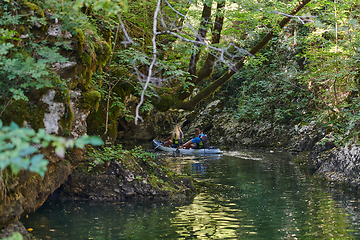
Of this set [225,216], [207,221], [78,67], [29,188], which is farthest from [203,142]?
[29,188]

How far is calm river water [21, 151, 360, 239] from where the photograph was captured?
17.2 feet

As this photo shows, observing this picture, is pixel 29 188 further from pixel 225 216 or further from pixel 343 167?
pixel 343 167

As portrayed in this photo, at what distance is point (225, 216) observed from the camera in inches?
243

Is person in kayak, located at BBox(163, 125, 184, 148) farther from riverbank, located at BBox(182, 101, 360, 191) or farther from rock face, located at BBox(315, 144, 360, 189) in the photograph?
→ rock face, located at BBox(315, 144, 360, 189)

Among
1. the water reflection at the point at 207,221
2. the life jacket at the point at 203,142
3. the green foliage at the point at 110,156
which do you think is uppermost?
the green foliage at the point at 110,156

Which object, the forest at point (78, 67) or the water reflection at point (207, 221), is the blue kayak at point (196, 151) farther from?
the water reflection at point (207, 221)

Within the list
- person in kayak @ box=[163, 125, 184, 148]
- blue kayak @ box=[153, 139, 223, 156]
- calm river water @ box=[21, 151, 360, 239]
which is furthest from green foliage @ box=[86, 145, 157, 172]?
person in kayak @ box=[163, 125, 184, 148]

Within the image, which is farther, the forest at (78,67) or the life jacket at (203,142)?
the life jacket at (203,142)

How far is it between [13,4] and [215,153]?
38.6 feet

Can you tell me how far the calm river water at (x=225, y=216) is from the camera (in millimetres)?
5246

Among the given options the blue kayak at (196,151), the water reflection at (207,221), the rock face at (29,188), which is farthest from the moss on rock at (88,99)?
the blue kayak at (196,151)

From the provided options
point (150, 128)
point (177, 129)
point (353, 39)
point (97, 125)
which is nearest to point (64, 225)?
point (97, 125)

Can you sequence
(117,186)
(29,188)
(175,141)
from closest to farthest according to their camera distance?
(29,188) < (117,186) < (175,141)

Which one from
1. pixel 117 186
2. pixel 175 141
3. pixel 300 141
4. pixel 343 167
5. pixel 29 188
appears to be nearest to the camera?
pixel 29 188
